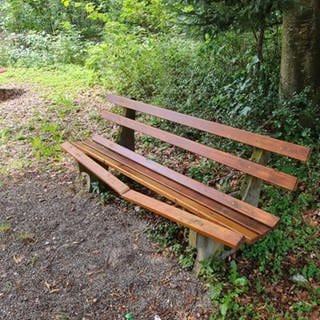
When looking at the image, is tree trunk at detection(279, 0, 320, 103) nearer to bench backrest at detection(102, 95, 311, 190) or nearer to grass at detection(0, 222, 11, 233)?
bench backrest at detection(102, 95, 311, 190)

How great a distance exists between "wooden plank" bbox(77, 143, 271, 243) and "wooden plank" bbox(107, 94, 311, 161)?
0.56 meters

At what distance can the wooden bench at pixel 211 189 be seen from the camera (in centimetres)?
258

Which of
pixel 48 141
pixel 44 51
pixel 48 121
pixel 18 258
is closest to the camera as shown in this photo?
pixel 18 258

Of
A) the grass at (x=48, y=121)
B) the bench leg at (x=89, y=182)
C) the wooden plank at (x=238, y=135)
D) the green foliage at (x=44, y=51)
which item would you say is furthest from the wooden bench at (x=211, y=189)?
the green foliage at (x=44, y=51)

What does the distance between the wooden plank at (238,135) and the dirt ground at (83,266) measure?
1.02 m

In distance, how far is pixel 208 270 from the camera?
278cm

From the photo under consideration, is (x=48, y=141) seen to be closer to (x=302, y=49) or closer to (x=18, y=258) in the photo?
(x=18, y=258)

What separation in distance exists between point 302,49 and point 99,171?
271 centimetres

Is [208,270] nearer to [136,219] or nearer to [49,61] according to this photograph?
[136,219]

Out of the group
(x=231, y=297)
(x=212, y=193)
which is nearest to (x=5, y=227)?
(x=212, y=193)

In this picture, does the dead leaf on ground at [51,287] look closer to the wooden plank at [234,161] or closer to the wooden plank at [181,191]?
the wooden plank at [181,191]

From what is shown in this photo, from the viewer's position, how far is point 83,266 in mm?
3084

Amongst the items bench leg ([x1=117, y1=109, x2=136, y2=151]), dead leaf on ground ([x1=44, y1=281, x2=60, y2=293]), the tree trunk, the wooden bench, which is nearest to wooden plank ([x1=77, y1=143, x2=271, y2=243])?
the wooden bench

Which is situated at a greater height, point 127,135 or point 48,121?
point 127,135
